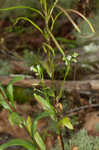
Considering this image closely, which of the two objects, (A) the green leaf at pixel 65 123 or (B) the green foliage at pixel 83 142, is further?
(B) the green foliage at pixel 83 142

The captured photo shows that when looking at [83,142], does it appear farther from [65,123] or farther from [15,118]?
[15,118]

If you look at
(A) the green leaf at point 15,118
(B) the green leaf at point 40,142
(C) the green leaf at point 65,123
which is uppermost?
(A) the green leaf at point 15,118

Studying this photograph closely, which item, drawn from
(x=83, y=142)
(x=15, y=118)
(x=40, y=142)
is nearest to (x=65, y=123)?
(x=40, y=142)

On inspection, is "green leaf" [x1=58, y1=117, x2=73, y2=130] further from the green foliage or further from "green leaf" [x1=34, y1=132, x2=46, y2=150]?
the green foliage

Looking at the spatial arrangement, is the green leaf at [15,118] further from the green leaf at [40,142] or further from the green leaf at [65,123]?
the green leaf at [65,123]

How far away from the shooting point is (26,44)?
356 centimetres

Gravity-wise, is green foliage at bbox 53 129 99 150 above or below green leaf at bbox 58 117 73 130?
below

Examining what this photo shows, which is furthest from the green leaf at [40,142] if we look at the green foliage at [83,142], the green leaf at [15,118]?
the green foliage at [83,142]

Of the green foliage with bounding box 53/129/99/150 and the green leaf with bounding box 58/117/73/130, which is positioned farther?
the green foliage with bounding box 53/129/99/150

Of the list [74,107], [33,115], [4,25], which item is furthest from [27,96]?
[4,25]

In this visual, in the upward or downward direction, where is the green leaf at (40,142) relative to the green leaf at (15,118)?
downward

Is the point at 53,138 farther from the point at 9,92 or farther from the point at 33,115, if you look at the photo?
the point at 9,92

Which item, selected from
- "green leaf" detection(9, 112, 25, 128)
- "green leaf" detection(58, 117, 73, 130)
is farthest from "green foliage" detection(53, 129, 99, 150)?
"green leaf" detection(9, 112, 25, 128)

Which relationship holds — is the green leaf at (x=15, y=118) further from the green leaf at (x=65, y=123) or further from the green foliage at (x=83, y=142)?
the green foliage at (x=83, y=142)
